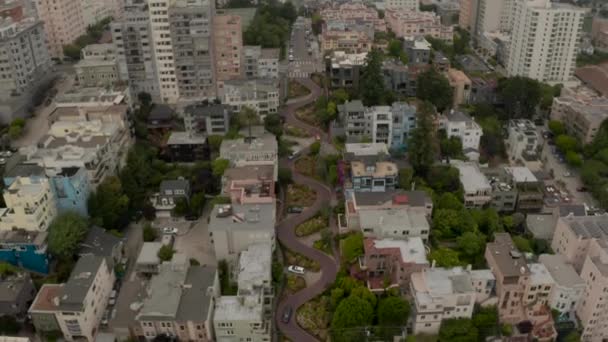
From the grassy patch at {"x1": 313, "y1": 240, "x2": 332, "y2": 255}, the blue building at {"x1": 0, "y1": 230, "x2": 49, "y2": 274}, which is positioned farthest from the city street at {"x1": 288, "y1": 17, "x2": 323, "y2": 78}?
the blue building at {"x1": 0, "y1": 230, "x2": 49, "y2": 274}

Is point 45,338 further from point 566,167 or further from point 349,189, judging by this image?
point 566,167

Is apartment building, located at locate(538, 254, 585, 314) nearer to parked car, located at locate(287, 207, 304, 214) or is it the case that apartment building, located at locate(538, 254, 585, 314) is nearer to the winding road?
the winding road

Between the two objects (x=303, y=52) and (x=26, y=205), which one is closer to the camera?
(x=26, y=205)

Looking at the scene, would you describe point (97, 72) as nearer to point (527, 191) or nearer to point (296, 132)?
point (296, 132)

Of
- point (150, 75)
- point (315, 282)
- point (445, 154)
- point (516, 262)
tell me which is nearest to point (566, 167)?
point (445, 154)

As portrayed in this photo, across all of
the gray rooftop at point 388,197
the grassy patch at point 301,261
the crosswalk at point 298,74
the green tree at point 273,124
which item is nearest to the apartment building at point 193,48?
the green tree at point 273,124

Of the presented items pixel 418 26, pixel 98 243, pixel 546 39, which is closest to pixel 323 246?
pixel 98 243

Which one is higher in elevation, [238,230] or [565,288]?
[238,230]
